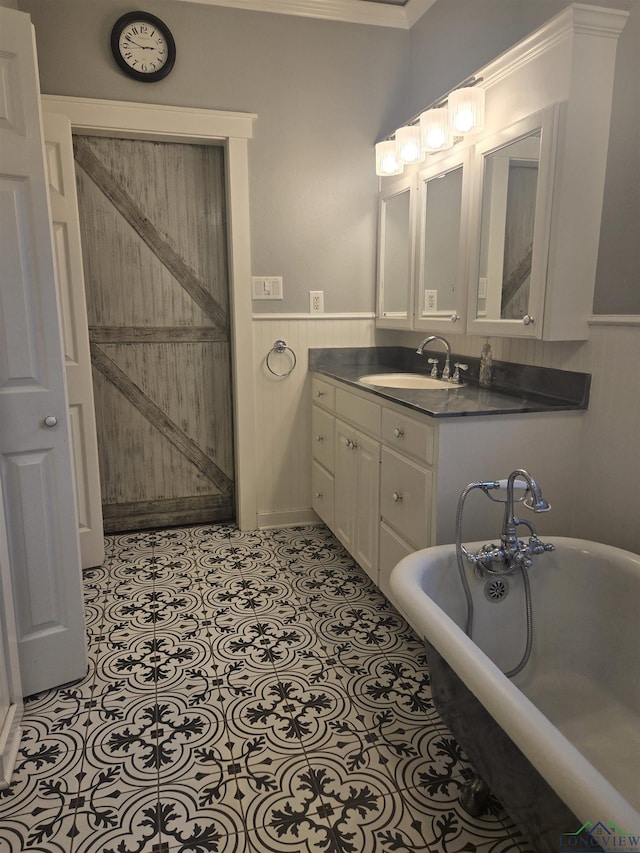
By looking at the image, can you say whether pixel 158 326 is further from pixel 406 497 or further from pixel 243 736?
pixel 243 736

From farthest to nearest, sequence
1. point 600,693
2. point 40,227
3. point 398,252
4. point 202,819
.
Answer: point 398,252 < point 40,227 < point 600,693 < point 202,819

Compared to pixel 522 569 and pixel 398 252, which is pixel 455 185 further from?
pixel 522 569

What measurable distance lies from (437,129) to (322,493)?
1809 millimetres

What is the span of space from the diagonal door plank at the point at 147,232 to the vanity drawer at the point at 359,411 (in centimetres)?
92

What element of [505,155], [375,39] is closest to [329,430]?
[505,155]

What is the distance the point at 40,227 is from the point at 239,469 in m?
1.76

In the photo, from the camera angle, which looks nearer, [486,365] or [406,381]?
[486,365]

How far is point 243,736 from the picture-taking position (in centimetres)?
170

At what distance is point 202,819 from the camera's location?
1416mm

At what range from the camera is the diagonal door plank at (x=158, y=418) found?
3111mm

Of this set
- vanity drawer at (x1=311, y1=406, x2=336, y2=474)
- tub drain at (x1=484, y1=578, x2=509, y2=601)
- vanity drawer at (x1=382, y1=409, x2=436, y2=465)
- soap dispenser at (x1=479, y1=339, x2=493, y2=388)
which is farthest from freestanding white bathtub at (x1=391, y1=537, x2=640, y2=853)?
vanity drawer at (x1=311, y1=406, x2=336, y2=474)

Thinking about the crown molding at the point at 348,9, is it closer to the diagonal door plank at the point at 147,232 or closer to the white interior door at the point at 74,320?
the diagonal door plank at the point at 147,232

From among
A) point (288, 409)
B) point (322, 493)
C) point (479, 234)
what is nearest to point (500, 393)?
point (479, 234)

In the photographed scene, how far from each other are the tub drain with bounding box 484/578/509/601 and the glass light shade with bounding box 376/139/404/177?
2.04 metres
